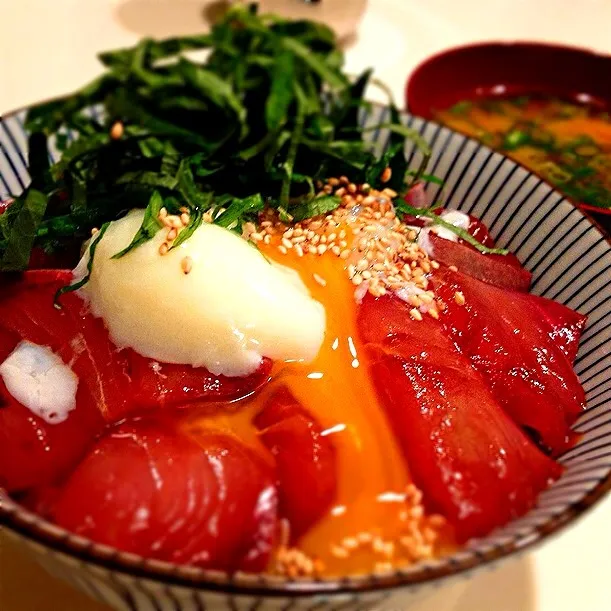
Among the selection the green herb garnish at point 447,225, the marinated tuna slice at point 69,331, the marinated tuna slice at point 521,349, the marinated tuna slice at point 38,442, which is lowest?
the marinated tuna slice at point 38,442

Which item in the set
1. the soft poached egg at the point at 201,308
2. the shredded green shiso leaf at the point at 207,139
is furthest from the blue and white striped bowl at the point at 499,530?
the soft poached egg at the point at 201,308

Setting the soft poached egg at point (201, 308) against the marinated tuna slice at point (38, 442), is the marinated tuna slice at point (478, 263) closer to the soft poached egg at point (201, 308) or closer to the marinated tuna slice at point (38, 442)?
the soft poached egg at point (201, 308)

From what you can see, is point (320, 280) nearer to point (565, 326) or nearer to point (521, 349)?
point (521, 349)

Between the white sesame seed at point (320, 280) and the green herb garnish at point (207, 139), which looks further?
A: the green herb garnish at point (207, 139)

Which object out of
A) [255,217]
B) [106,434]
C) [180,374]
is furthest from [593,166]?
[106,434]

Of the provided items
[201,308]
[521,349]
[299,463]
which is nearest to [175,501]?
[299,463]

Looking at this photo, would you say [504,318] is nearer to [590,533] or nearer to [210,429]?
[590,533]

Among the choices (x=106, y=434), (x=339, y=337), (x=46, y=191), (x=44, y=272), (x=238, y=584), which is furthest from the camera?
(x=46, y=191)

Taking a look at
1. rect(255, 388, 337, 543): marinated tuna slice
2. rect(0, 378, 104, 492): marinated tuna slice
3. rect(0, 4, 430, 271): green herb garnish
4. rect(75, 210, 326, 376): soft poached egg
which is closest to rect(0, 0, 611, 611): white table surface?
rect(0, 378, 104, 492): marinated tuna slice
